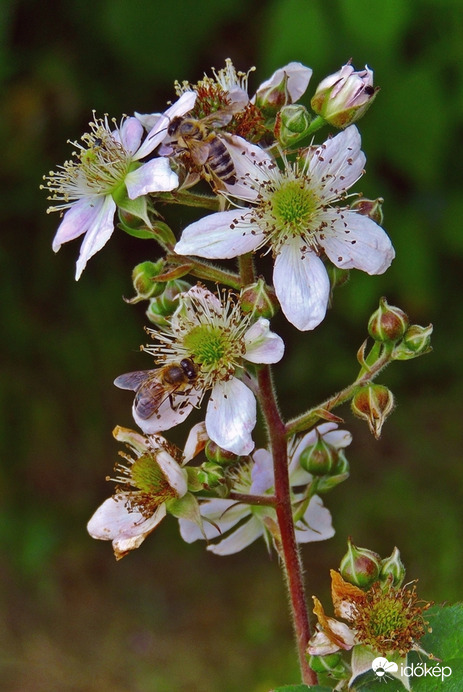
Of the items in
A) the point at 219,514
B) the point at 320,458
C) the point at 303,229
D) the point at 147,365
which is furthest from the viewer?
the point at 147,365

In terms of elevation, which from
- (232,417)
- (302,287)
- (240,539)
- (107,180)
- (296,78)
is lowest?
(240,539)

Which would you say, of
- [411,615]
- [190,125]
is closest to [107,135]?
[190,125]

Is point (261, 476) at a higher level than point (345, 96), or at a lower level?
lower

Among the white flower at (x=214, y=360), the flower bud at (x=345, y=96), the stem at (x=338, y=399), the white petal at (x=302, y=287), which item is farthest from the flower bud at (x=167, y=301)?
the flower bud at (x=345, y=96)

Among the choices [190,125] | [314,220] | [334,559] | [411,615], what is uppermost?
[190,125]

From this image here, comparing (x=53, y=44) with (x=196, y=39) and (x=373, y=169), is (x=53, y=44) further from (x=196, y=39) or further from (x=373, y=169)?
(x=373, y=169)

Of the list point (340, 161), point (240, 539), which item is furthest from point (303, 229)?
point (240, 539)

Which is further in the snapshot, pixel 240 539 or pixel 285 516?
pixel 240 539

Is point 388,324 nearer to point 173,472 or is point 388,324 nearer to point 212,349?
point 212,349
